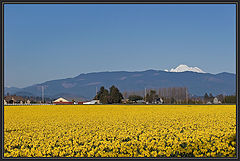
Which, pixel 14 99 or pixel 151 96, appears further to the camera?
pixel 151 96

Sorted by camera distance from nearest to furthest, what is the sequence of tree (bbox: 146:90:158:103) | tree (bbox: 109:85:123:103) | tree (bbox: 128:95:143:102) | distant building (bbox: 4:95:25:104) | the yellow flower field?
the yellow flower field, distant building (bbox: 4:95:25:104), tree (bbox: 109:85:123:103), tree (bbox: 146:90:158:103), tree (bbox: 128:95:143:102)

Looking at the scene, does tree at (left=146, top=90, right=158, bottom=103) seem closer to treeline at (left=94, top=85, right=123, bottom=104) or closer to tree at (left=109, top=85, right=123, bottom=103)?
treeline at (left=94, top=85, right=123, bottom=104)

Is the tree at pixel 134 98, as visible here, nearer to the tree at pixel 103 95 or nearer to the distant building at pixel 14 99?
the tree at pixel 103 95

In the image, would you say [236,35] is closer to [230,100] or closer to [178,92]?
[230,100]

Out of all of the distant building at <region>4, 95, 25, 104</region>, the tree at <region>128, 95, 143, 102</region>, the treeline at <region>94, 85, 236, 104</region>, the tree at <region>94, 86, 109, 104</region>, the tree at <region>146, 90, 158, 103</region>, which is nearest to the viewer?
Answer: the distant building at <region>4, 95, 25, 104</region>

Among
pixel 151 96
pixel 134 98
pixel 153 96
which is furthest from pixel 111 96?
pixel 153 96

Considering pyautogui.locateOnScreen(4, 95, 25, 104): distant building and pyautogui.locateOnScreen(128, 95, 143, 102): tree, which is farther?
pyautogui.locateOnScreen(128, 95, 143, 102): tree

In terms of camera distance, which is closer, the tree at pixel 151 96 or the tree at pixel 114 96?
the tree at pixel 114 96

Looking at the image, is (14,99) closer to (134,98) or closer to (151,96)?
(134,98)

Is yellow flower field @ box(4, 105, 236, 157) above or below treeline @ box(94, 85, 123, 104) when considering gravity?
below

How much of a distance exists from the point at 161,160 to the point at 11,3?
409 cm

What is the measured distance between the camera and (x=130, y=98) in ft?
241

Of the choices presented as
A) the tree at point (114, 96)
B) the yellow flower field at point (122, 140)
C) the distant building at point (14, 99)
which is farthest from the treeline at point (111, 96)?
the yellow flower field at point (122, 140)

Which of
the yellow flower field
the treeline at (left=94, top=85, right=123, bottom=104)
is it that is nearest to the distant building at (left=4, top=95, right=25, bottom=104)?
the treeline at (left=94, top=85, right=123, bottom=104)
